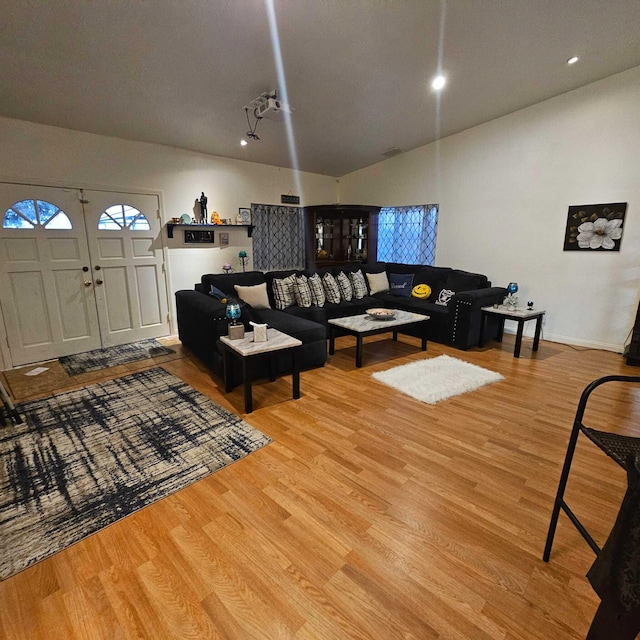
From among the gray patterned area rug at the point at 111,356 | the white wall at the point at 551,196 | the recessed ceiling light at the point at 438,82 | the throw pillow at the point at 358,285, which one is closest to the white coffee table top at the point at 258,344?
the gray patterned area rug at the point at 111,356

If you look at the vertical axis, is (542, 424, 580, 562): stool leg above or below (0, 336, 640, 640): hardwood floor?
above

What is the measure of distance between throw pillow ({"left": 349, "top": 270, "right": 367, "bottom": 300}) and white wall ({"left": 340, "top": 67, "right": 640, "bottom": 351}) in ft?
4.58

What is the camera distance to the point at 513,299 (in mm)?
4086

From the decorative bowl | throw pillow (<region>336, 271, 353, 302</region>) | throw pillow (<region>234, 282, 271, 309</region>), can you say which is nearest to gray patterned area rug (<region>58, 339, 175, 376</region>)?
throw pillow (<region>234, 282, 271, 309</region>)

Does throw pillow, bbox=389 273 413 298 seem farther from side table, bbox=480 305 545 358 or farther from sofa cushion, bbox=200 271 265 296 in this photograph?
sofa cushion, bbox=200 271 265 296

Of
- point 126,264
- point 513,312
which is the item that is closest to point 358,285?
point 513,312

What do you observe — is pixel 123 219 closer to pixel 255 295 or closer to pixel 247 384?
pixel 255 295

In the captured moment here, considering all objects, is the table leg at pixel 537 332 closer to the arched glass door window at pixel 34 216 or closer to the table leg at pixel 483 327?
the table leg at pixel 483 327

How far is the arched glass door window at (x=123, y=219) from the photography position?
3967mm

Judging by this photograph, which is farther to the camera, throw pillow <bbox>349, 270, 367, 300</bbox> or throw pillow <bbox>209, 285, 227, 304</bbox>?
throw pillow <bbox>349, 270, 367, 300</bbox>

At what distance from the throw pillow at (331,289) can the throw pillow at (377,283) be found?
0.74 metres

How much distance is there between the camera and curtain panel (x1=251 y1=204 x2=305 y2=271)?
544 cm

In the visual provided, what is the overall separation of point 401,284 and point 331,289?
127cm

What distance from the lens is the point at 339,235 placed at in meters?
5.89
